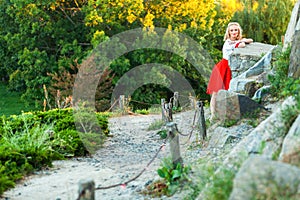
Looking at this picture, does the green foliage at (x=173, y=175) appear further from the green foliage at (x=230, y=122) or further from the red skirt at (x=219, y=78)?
the red skirt at (x=219, y=78)

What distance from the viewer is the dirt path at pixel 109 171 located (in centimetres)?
643

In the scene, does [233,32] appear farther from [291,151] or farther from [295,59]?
[291,151]

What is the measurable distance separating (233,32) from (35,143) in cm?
436

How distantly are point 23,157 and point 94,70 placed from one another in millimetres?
9996

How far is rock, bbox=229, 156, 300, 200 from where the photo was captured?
358cm

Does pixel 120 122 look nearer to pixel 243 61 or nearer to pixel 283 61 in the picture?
pixel 243 61

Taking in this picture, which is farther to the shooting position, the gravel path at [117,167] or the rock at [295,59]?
the rock at [295,59]

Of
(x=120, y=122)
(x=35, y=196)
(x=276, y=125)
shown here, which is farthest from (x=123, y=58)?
(x=276, y=125)

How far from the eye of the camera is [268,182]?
11.8 feet

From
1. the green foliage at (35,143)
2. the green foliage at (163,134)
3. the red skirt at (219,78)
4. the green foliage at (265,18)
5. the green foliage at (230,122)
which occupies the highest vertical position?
the green foliage at (265,18)

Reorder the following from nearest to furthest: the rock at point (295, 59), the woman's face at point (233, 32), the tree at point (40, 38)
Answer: the rock at point (295, 59)
the woman's face at point (233, 32)
the tree at point (40, 38)

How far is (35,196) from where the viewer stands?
644 cm

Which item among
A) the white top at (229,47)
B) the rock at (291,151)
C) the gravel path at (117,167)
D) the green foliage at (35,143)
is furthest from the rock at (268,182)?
the white top at (229,47)

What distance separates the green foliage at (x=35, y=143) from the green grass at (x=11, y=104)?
951cm
